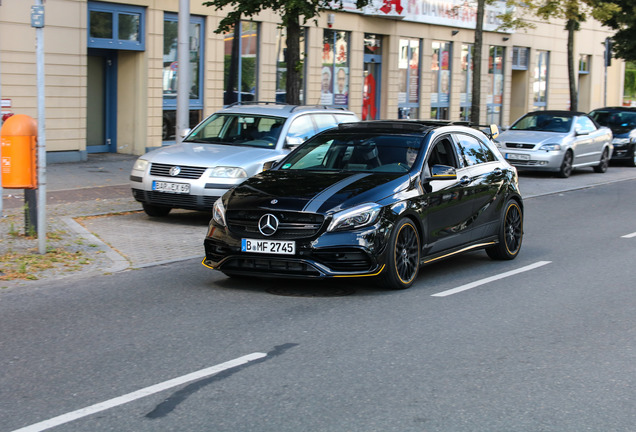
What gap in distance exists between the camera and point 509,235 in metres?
10.5

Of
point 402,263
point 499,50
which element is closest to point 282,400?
point 402,263

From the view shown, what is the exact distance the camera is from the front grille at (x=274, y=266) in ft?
26.0

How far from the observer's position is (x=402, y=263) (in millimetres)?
8375

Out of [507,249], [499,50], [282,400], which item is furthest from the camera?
[499,50]

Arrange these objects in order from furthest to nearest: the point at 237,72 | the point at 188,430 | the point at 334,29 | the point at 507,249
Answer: the point at 334,29
the point at 237,72
the point at 507,249
the point at 188,430

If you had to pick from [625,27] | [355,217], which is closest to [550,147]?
[355,217]

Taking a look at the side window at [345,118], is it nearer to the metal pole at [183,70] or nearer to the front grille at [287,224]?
the metal pole at [183,70]

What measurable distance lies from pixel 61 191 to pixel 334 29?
1437cm

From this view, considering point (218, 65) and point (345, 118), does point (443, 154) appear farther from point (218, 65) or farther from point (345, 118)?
point (218, 65)

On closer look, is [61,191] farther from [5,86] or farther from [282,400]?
[282,400]

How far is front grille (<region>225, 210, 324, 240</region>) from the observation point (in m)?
7.89

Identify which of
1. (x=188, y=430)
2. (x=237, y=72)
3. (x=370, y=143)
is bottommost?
(x=188, y=430)

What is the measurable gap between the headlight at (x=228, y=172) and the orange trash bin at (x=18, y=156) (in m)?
2.63

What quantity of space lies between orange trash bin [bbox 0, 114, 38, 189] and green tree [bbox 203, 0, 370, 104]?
23.4ft
